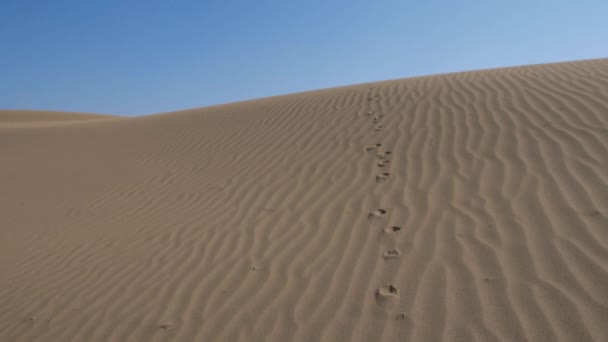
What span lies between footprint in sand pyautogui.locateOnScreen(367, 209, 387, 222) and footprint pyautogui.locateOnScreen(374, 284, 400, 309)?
98cm

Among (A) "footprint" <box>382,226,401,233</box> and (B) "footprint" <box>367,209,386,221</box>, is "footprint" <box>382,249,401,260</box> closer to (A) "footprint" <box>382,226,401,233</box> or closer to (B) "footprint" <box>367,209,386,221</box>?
(A) "footprint" <box>382,226,401,233</box>

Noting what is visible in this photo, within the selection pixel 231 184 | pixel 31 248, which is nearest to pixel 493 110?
pixel 231 184

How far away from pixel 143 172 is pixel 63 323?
3799 mm

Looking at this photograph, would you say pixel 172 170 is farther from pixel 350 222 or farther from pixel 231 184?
pixel 350 222

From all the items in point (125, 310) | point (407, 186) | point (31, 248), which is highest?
point (407, 186)

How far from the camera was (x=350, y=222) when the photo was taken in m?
3.62

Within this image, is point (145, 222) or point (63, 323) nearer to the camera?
point (63, 323)

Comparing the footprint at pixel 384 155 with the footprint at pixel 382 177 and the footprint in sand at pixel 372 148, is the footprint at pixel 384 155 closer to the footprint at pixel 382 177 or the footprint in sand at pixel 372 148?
the footprint in sand at pixel 372 148

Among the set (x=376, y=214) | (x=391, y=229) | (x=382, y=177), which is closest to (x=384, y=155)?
(x=382, y=177)

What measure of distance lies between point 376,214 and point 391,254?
69 centimetres

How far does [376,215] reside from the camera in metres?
3.63

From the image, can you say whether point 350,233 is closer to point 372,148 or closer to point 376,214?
point 376,214

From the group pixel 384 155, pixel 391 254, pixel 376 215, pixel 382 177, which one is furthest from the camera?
pixel 384 155

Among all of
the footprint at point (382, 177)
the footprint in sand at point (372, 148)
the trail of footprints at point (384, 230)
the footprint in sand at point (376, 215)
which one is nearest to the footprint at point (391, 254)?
the trail of footprints at point (384, 230)
